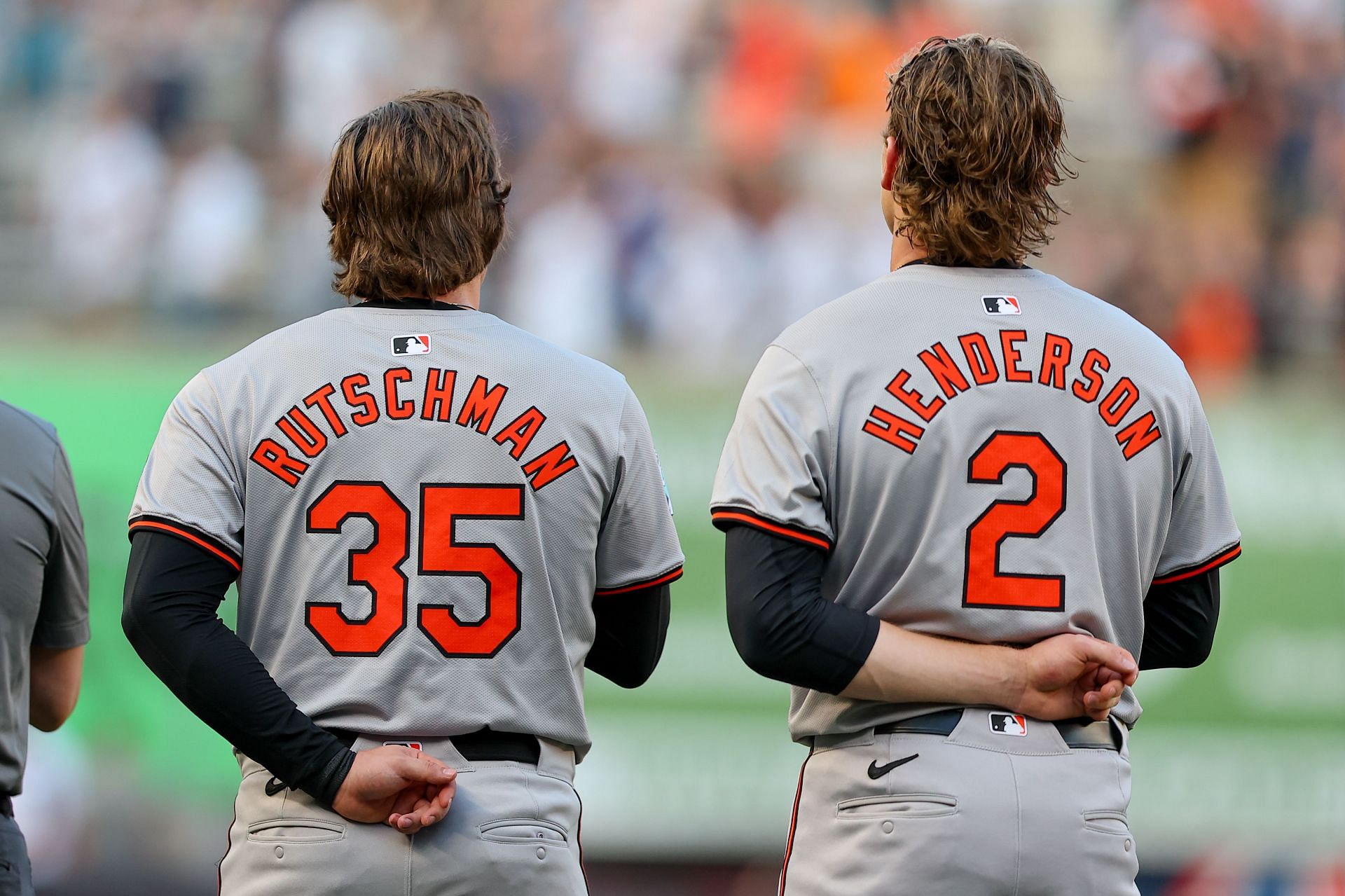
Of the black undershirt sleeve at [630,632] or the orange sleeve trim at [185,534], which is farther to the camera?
the black undershirt sleeve at [630,632]

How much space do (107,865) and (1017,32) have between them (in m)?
6.80

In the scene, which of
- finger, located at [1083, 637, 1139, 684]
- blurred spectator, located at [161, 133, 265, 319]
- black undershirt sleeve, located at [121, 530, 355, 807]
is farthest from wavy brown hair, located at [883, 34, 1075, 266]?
blurred spectator, located at [161, 133, 265, 319]

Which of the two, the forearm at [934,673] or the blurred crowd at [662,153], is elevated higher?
the blurred crowd at [662,153]

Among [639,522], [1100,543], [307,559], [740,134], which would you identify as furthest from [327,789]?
[740,134]

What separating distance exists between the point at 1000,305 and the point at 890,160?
29cm

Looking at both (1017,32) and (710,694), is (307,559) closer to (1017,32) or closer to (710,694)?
(710,694)

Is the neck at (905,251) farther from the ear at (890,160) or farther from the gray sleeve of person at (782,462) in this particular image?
the gray sleeve of person at (782,462)

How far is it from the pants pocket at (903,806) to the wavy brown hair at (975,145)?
84 cm

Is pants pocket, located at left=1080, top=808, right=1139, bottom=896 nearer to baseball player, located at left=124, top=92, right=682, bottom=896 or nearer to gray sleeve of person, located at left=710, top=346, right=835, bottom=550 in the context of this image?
gray sleeve of person, located at left=710, top=346, right=835, bottom=550

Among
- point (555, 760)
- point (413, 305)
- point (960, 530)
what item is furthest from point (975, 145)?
point (555, 760)

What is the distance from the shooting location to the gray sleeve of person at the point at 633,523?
2668 mm

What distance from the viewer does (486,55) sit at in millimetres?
9023

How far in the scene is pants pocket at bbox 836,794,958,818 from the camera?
7.73ft

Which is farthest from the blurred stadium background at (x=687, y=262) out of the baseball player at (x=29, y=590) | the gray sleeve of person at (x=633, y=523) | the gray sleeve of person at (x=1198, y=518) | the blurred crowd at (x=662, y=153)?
the gray sleeve of person at (x=1198, y=518)
